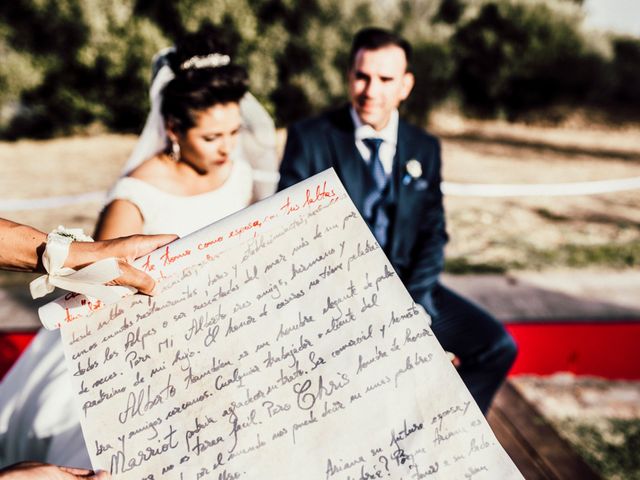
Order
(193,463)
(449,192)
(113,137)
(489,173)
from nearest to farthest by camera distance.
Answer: (193,463)
(449,192)
(489,173)
(113,137)

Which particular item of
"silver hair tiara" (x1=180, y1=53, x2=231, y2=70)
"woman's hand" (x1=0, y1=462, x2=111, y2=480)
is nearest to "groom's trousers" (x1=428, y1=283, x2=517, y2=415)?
"silver hair tiara" (x1=180, y1=53, x2=231, y2=70)

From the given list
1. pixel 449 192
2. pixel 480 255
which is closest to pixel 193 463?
pixel 480 255

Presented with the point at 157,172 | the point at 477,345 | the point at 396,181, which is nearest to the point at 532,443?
the point at 477,345

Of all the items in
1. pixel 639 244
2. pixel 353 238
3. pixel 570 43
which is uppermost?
pixel 570 43

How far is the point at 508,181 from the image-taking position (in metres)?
8.85

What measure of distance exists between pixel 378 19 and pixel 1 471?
12.5m

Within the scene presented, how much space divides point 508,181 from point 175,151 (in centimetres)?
735

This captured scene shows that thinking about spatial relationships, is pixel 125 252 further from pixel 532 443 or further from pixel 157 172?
pixel 532 443

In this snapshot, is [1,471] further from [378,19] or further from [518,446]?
[378,19]

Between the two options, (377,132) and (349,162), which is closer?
(349,162)

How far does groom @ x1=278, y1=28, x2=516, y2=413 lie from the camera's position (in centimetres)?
239

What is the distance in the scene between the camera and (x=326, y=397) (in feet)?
3.32

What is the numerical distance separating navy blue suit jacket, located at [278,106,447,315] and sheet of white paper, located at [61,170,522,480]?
1347 millimetres

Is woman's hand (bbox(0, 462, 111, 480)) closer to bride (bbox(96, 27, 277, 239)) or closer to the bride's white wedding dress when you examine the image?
the bride's white wedding dress
